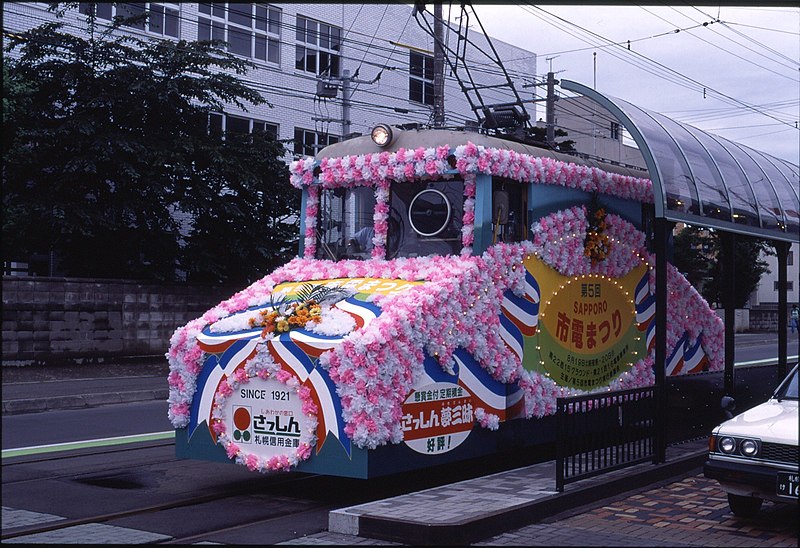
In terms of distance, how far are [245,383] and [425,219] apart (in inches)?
100

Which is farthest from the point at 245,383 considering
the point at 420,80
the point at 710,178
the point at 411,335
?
the point at 420,80

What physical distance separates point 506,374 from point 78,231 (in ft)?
51.0

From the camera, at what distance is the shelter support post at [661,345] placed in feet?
33.9

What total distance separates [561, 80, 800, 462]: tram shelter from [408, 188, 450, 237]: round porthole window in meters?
2.02

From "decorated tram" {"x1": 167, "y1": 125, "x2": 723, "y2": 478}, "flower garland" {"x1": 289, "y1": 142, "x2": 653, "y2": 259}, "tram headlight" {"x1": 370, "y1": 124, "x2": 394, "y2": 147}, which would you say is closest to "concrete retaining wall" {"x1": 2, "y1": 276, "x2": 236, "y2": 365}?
"flower garland" {"x1": 289, "y1": 142, "x2": 653, "y2": 259}

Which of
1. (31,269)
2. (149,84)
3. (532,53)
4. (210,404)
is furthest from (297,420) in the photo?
(532,53)

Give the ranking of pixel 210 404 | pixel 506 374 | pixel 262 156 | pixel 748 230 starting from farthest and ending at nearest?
pixel 262 156, pixel 748 230, pixel 506 374, pixel 210 404

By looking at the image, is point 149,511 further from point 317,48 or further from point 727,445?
point 317,48

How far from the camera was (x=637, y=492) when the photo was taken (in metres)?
9.41

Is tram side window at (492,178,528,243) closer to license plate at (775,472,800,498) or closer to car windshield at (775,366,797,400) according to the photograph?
car windshield at (775,366,797,400)

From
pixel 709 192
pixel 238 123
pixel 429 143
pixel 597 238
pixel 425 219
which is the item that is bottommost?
pixel 597 238

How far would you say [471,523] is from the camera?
Answer: 7.29 meters

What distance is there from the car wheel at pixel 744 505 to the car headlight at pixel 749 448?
1.62ft

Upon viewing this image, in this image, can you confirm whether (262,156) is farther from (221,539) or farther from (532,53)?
(532,53)
